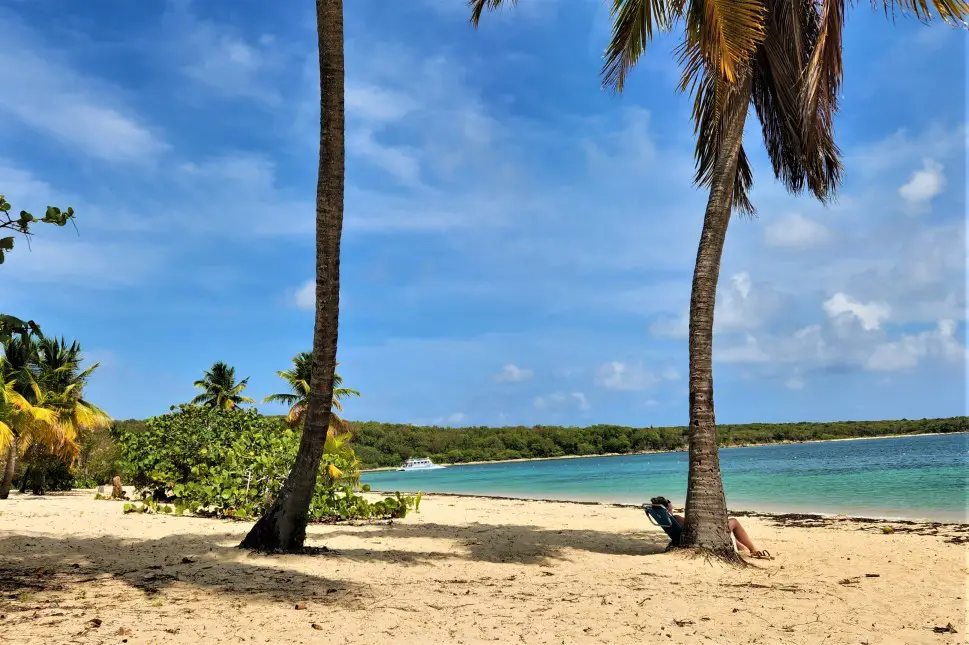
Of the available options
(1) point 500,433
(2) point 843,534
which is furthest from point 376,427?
(2) point 843,534

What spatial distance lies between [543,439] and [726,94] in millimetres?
114926

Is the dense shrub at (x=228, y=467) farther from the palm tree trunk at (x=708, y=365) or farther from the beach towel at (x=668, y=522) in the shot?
the palm tree trunk at (x=708, y=365)

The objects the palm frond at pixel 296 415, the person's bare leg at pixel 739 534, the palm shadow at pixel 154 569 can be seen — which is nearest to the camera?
the palm shadow at pixel 154 569

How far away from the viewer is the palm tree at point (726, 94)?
9.52 m

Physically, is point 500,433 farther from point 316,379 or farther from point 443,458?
point 316,379

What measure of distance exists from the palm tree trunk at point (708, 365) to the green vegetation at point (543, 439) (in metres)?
95.1

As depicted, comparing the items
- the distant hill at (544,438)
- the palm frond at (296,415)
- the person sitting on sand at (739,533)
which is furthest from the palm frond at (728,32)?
the distant hill at (544,438)

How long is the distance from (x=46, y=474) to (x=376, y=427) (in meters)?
87.5

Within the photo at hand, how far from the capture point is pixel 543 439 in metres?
123

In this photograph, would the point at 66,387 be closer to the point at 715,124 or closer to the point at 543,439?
the point at 715,124

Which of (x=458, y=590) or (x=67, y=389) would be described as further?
(x=67, y=389)

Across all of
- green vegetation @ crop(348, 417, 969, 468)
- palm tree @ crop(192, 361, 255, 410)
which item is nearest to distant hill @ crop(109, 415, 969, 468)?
green vegetation @ crop(348, 417, 969, 468)

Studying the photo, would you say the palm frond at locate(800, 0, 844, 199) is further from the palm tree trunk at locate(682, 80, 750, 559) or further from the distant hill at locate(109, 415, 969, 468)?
the distant hill at locate(109, 415, 969, 468)

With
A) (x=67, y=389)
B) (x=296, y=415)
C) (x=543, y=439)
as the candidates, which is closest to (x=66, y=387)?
→ (x=67, y=389)
